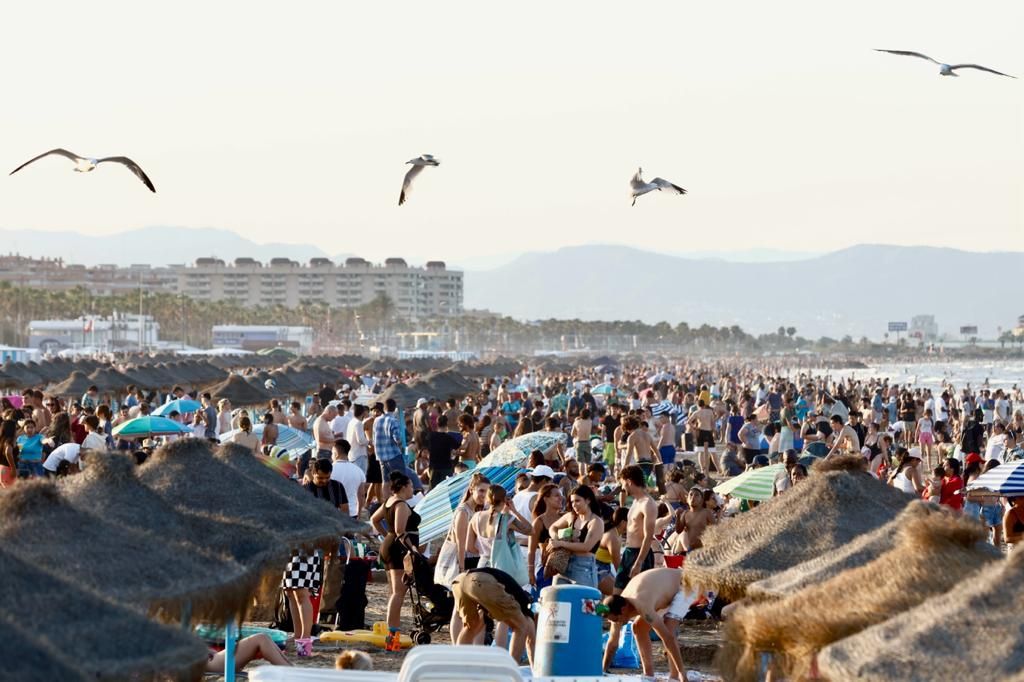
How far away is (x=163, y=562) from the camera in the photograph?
277 inches

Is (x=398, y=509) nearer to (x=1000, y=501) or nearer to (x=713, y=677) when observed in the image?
(x=713, y=677)

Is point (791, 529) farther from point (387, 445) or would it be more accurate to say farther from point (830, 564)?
point (387, 445)

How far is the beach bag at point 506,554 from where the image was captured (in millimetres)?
10867

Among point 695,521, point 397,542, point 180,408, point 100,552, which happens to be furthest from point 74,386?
point 100,552

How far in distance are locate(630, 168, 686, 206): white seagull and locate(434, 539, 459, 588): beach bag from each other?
650 centimetres

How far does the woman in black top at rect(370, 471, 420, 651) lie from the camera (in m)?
11.5

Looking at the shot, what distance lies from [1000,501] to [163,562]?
11.1 m

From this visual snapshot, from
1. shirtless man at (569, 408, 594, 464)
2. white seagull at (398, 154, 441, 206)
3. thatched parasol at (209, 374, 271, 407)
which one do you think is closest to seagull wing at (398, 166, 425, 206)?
white seagull at (398, 154, 441, 206)

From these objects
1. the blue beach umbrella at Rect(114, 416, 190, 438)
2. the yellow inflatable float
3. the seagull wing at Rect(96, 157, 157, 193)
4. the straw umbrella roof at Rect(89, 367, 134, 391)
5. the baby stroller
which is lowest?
the yellow inflatable float

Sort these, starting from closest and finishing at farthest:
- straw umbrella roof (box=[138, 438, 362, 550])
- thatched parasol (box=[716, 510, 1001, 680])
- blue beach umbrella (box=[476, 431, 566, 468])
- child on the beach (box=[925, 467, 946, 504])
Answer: thatched parasol (box=[716, 510, 1001, 680]) → straw umbrella roof (box=[138, 438, 362, 550]) → child on the beach (box=[925, 467, 946, 504]) → blue beach umbrella (box=[476, 431, 566, 468])

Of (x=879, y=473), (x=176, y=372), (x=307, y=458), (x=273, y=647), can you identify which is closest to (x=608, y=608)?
(x=273, y=647)

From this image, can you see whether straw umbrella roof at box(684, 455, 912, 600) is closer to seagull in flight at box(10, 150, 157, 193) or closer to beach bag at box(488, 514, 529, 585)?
beach bag at box(488, 514, 529, 585)

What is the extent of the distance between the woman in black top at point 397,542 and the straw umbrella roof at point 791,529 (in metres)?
3.31

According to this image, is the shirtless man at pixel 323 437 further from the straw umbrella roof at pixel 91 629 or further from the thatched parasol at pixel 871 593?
the straw umbrella roof at pixel 91 629
